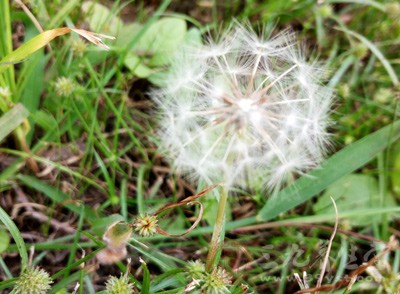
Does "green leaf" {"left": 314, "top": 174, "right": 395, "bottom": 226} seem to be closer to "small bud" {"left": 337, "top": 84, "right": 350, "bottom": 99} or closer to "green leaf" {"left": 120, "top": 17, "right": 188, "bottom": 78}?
"small bud" {"left": 337, "top": 84, "right": 350, "bottom": 99}

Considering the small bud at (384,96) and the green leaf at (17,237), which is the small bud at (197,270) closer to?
the green leaf at (17,237)

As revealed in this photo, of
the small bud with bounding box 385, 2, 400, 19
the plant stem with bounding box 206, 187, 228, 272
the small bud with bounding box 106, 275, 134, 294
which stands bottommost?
the small bud with bounding box 106, 275, 134, 294

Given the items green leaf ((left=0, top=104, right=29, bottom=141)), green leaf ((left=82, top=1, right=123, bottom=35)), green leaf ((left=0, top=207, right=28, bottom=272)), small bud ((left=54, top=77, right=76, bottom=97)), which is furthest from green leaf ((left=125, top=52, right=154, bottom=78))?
green leaf ((left=0, top=207, right=28, bottom=272))

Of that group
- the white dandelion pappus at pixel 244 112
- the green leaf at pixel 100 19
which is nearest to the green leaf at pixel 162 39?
the green leaf at pixel 100 19

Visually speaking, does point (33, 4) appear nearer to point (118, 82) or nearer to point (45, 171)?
point (118, 82)

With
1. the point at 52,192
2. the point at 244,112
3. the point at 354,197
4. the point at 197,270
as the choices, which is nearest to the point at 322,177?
the point at 354,197

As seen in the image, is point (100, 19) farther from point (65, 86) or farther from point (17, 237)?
point (17, 237)
